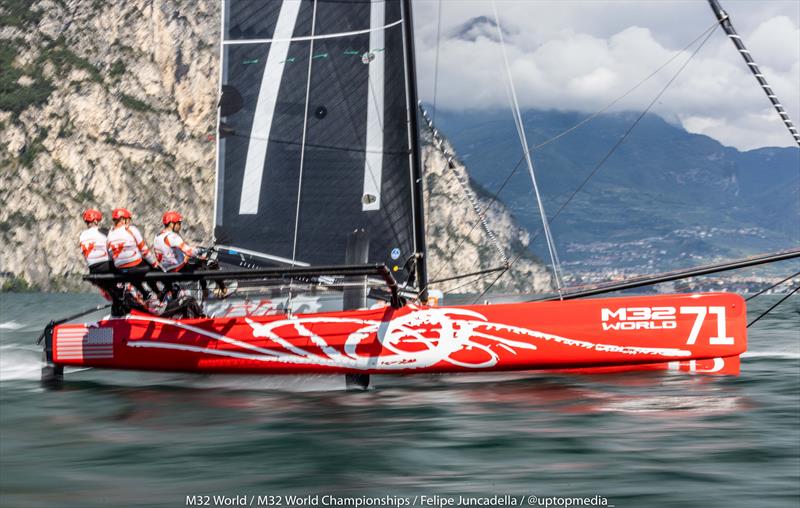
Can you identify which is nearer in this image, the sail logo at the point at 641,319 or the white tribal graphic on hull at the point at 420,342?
the sail logo at the point at 641,319

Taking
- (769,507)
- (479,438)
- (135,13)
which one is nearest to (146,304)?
(479,438)

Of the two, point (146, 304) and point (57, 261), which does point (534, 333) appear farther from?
point (57, 261)

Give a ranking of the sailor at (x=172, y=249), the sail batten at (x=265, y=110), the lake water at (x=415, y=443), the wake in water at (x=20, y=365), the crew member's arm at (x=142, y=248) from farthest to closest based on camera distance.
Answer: the sail batten at (x=265, y=110) < the wake in water at (x=20, y=365) < the sailor at (x=172, y=249) < the crew member's arm at (x=142, y=248) < the lake water at (x=415, y=443)

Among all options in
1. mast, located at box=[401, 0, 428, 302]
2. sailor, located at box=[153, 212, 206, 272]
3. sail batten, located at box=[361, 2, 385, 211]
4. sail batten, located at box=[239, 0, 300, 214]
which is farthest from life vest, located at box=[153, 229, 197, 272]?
mast, located at box=[401, 0, 428, 302]

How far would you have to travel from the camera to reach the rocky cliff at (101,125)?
316ft

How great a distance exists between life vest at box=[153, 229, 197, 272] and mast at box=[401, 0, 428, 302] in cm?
246

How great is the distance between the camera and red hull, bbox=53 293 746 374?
316 inches

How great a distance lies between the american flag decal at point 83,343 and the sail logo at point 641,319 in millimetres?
4974

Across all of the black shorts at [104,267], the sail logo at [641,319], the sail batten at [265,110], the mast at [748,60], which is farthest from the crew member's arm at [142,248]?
the mast at [748,60]

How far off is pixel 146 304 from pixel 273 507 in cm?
588

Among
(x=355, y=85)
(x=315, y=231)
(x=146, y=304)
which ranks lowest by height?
(x=146, y=304)

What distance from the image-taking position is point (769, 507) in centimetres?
414

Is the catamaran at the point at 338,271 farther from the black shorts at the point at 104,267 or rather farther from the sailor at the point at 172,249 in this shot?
the sailor at the point at 172,249

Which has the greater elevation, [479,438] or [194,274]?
[194,274]
